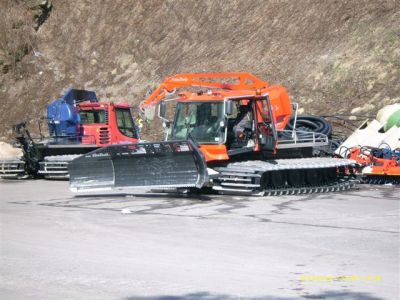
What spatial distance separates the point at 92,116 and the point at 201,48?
38.1 feet

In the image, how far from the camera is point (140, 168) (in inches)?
707

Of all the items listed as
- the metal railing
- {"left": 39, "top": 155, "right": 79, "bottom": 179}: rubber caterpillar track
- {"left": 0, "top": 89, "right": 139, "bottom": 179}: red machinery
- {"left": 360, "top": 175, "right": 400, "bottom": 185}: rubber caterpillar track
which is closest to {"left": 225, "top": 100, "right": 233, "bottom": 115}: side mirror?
the metal railing

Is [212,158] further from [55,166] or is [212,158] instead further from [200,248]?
[55,166]

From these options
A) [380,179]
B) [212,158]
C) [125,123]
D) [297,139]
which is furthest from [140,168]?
[125,123]

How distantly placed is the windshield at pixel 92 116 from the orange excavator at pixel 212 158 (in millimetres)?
5581

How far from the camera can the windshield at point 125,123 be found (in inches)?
989

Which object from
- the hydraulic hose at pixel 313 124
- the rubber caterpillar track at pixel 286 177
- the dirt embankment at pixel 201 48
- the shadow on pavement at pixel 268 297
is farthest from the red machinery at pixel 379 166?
the shadow on pavement at pixel 268 297

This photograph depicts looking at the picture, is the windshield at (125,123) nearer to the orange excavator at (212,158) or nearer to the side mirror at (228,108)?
the orange excavator at (212,158)

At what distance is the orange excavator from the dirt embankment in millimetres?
9070

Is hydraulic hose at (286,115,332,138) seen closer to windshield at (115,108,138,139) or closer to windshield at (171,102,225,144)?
windshield at (115,108,138,139)

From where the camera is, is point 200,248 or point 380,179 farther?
point 380,179

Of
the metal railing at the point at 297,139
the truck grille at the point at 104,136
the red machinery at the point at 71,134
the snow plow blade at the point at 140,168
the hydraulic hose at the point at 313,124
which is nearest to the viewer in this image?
the snow plow blade at the point at 140,168

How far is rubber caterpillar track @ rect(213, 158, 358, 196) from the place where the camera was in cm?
1759

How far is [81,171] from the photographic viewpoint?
1820cm
